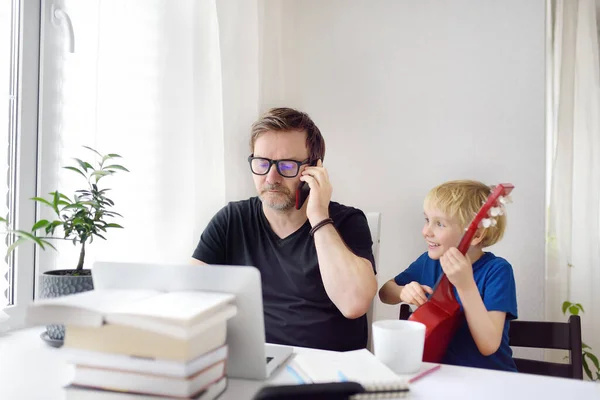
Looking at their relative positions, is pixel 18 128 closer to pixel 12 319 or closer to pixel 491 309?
pixel 12 319

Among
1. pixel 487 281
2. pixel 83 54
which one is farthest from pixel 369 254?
pixel 83 54

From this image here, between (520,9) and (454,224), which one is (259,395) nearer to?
(454,224)

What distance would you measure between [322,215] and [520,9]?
1224 millimetres

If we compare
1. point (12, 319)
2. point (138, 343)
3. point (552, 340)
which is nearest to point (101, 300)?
point (138, 343)

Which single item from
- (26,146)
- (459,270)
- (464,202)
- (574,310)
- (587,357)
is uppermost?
(26,146)

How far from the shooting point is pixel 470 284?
3.73 feet

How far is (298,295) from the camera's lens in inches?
55.8

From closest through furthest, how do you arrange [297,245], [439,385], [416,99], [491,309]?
1. [439,385]
2. [491,309]
3. [297,245]
4. [416,99]

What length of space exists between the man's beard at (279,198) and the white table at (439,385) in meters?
0.71

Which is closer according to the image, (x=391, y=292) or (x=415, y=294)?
(x=415, y=294)

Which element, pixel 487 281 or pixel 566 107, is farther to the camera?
pixel 566 107

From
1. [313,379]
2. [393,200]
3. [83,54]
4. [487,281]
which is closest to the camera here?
[313,379]

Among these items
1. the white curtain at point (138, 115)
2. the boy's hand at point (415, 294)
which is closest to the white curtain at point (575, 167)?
the boy's hand at point (415, 294)

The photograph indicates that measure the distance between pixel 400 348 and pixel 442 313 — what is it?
361 millimetres
